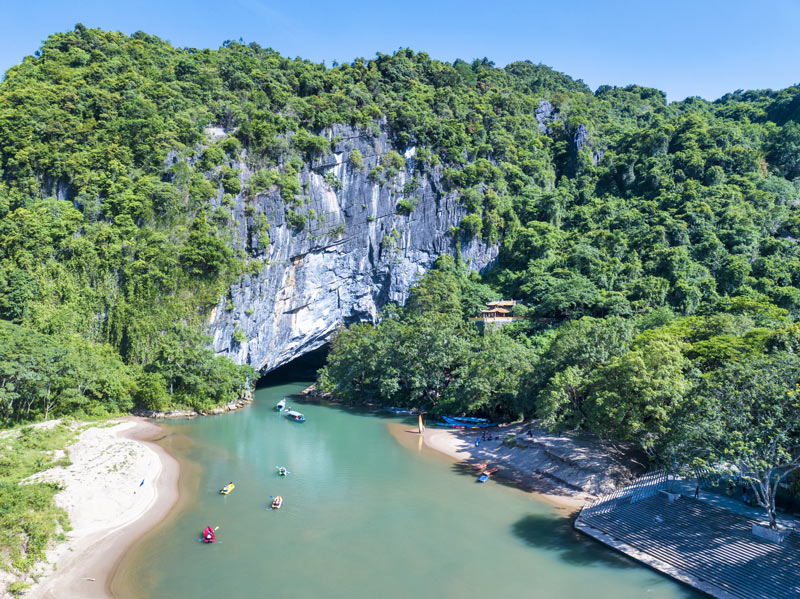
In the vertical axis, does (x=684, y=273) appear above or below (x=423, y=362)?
above

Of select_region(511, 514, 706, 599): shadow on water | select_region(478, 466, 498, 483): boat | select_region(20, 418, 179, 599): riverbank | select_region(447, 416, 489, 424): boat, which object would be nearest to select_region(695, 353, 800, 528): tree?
select_region(511, 514, 706, 599): shadow on water

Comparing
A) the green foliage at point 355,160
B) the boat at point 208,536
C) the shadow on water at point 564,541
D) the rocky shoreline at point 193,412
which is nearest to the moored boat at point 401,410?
the rocky shoreline at point 193,412

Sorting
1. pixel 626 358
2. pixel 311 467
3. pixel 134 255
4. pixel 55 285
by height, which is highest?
pixel 134 255

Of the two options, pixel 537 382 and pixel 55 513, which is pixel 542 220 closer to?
pixel 537 382

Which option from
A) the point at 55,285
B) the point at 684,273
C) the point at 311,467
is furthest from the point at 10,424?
the point at 684,273

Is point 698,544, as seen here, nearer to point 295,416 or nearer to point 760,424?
point 760,424

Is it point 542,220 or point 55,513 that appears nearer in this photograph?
point 55,513

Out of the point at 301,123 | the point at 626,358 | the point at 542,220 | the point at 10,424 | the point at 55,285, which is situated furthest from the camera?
the point at 542,220
